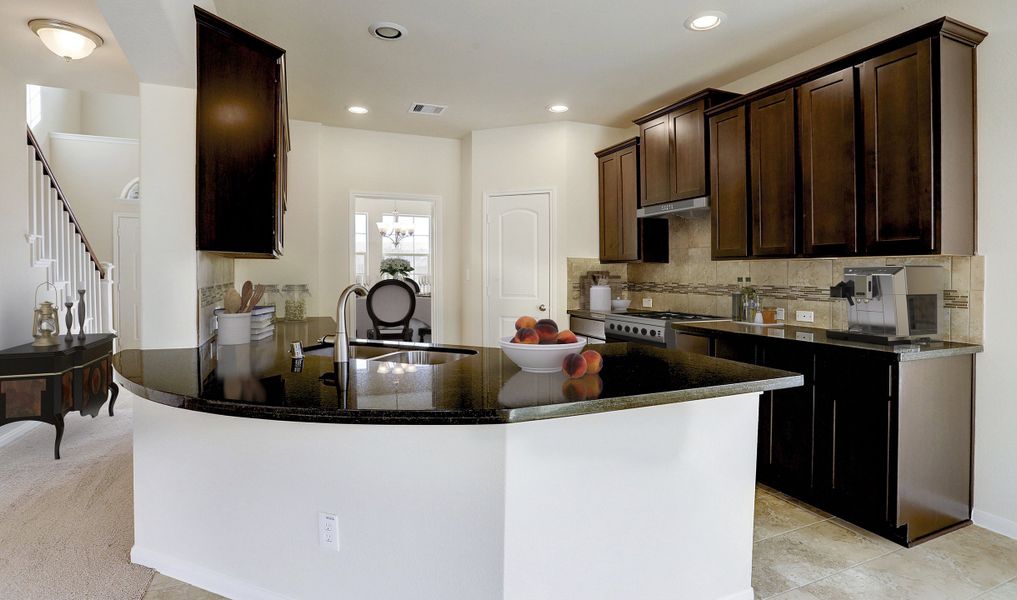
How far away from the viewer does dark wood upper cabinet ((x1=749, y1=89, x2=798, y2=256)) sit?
3.35m

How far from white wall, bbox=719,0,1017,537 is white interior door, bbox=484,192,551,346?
319 centimetres

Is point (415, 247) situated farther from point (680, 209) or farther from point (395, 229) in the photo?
point (680, 209)

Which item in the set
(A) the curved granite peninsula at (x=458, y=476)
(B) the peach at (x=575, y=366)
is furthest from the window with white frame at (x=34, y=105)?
(B) the peach at (x=575, y=366)

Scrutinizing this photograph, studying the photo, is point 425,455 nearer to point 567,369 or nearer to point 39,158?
point 567,369

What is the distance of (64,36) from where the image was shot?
3.13 m

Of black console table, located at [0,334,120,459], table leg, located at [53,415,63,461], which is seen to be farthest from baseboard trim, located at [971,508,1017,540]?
table leg, located at [53,415,63,461]

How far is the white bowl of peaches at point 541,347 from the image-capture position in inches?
74.0

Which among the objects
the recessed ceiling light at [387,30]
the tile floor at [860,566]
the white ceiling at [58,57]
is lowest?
the tile floor at [860,566]

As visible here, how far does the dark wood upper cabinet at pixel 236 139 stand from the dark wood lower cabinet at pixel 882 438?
9.03 ft

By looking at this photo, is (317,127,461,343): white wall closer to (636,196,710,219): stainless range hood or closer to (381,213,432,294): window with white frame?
(381,213,432,294): window with white frame

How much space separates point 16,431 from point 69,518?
2.00 metres

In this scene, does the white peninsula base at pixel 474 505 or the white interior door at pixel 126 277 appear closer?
the white peninsula base at pixel 474 505

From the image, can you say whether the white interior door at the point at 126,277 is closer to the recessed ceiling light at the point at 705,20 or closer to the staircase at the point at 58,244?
the staircase at the point at 58,244

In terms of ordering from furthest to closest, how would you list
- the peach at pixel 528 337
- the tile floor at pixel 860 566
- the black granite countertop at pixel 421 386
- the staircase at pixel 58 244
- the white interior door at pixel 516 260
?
the white interior door at pixel 516 260
the staircase at pixel 58 244
the tile floor at pixel 860 566
the peach at pixel 528 337
the black granite countertop at pixel 421 386
